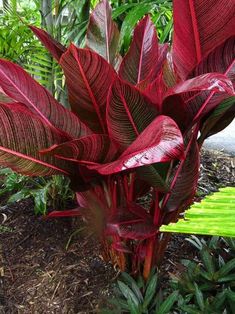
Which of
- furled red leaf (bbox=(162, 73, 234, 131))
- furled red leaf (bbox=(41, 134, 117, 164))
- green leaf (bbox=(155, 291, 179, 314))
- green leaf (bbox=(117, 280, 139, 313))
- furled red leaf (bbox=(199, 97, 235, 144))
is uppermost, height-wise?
furled red leaf (bbox=(162, 73, 234, 131))

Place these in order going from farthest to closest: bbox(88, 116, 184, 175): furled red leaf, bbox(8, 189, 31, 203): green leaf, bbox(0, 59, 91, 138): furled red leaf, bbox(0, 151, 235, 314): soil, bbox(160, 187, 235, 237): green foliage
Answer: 1. bbox(8, 189, 31, 203): green leaf
2. bbox(0, 151, 235, 314): soil
3. bbox(0, 59, 91, 138): furled red leaf
4. bbox(88, 116, 184, 175): furled red leaf
5. bbox(160, 187, 235, 237): green foliage

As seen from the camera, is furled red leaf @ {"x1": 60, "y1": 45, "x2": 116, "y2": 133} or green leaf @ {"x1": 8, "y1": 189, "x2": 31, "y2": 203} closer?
furled red leaf @ {"x1": 60, "y1": 45, "x2": 116, "y2": 133}

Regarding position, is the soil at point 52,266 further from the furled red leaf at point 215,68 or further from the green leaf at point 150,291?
the furled red leaf at point 215,68

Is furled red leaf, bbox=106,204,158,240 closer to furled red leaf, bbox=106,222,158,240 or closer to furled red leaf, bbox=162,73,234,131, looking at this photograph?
furled red leaf, bbox=106,222,158,240

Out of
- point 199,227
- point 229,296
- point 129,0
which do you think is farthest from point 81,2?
point 199,227

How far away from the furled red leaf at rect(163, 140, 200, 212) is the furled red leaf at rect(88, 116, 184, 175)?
9.5 inches

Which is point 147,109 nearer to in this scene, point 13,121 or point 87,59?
point 87,59

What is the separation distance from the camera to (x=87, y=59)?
31.9 inches

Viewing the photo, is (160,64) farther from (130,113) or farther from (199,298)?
(199,298)

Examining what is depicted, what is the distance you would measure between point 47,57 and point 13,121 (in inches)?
28.3

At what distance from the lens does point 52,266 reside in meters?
1.20

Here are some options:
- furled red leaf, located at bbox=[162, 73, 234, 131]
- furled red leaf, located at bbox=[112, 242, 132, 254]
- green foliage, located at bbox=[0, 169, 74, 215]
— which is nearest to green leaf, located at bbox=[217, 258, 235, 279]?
furled red leaf, located at bbox=[112, 242, 132, 254]

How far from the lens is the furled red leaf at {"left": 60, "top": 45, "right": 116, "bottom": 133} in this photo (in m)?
0.81

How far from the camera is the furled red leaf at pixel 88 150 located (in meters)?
0.79
